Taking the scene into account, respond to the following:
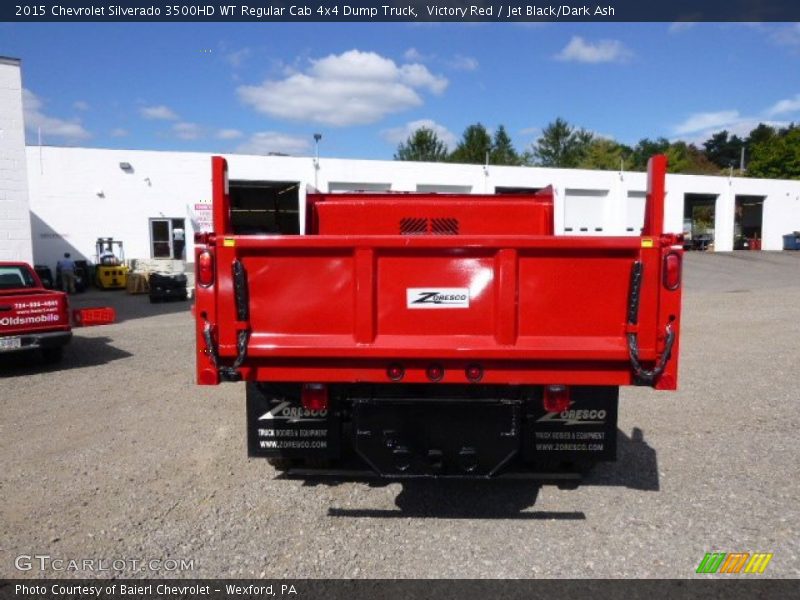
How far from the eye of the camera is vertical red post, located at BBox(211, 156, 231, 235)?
366cm

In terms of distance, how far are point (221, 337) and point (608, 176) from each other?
34122 millimetres

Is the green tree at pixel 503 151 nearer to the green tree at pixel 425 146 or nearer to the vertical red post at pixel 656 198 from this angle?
the green tree at pixel 425 146

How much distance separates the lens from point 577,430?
4.22 meters

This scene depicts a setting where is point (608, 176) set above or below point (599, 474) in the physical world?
above

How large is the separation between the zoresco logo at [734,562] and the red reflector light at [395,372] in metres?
2.05

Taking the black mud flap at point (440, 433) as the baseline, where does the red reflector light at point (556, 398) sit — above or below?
above

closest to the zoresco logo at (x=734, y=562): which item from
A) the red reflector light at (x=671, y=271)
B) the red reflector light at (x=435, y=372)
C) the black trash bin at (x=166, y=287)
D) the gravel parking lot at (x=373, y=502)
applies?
the gravel parking lot at (x=373, y=502)

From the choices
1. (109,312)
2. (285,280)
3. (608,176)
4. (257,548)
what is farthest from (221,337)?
(608,176)

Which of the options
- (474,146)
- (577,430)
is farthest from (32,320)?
(474,146)

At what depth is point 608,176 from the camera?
34188 millimetres

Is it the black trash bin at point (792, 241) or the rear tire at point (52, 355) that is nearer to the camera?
the rear tire at point (52, 355)

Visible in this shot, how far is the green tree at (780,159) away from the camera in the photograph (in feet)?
207

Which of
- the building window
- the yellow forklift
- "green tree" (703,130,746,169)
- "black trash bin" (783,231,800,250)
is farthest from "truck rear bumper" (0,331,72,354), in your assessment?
"green tree" (703,130,746,169)

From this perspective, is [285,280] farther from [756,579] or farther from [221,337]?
[756,579]
